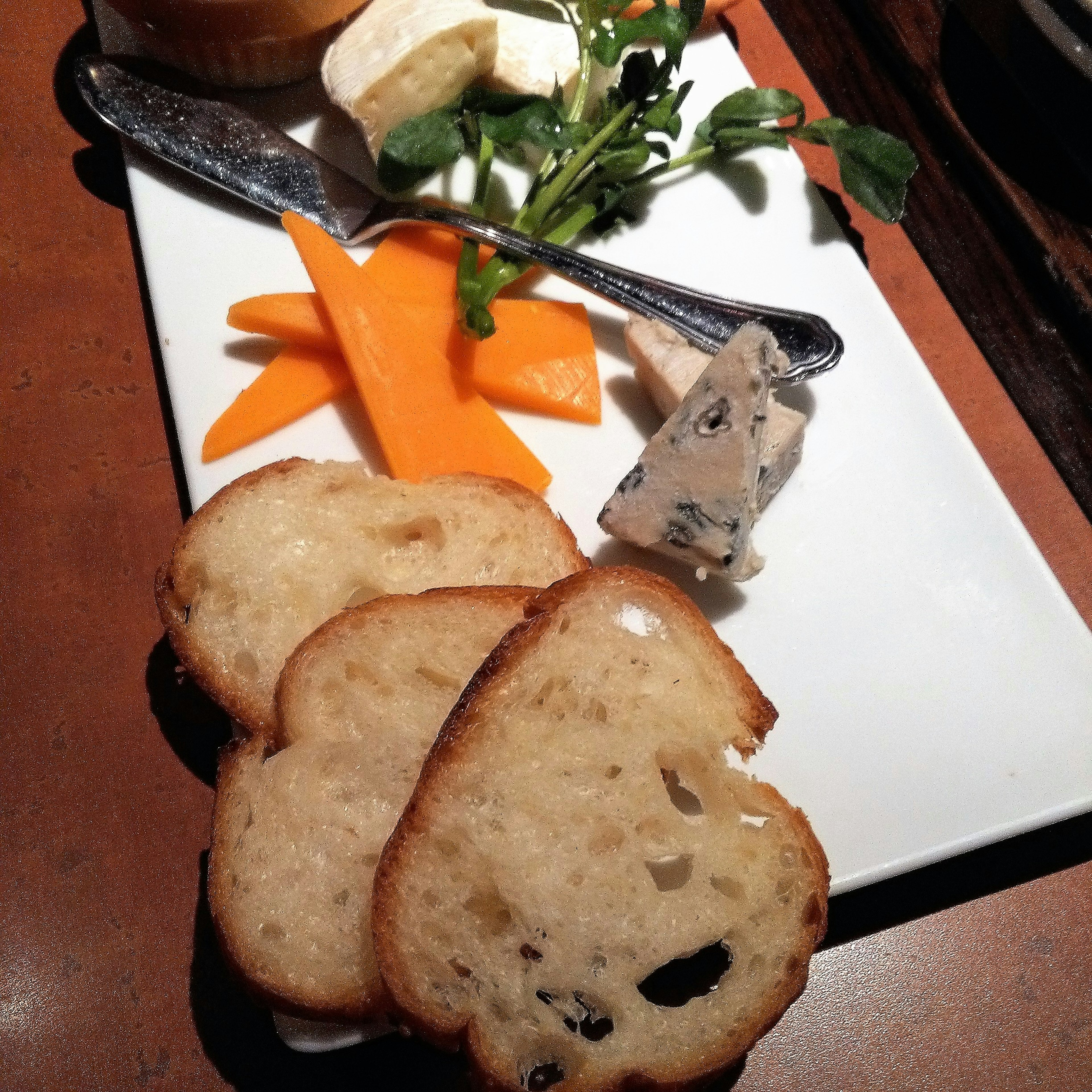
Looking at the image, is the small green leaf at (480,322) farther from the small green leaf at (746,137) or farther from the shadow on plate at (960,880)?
the shadow on plate at (960,880)

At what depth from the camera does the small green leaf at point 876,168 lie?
190cm

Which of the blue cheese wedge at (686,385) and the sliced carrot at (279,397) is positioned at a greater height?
the sliced carrot at (279,397)

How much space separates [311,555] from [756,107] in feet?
4.40

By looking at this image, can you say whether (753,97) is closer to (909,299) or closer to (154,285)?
(909,299)

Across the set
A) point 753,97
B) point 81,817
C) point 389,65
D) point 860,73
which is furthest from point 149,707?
point 860,73

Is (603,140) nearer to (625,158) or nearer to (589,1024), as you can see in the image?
(625,158)

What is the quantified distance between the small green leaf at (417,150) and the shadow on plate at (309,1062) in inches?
52.9

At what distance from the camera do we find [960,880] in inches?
65.4

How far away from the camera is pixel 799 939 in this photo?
4.32ft

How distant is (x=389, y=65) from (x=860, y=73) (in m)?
1.24

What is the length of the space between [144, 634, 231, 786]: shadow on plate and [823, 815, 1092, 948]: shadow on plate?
3.69 ft

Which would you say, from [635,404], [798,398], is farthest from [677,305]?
[798,398]

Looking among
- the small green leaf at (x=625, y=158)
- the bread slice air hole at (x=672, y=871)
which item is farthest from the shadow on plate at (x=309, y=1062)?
the small green leaf at (x=625, y=158)

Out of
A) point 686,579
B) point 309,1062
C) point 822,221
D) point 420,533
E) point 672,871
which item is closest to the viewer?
point 672,871
